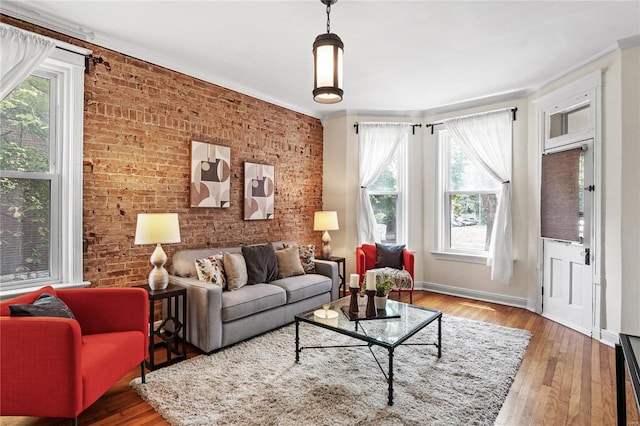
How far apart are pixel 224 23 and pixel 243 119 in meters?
1.63

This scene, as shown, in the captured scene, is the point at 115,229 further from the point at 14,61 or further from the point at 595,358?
the point at 595,358

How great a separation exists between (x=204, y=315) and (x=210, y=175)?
1.72 m

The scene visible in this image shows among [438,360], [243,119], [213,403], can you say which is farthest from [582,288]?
[243,119]

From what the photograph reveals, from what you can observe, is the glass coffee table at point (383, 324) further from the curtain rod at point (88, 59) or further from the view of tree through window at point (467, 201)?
the curtain rod at point (88, 59)

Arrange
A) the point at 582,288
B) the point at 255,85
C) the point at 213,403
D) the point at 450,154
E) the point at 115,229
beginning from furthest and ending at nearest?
the point at 450,154, the point at 255,85, the point at 582,288, the point at 115,229, the point at 213,403

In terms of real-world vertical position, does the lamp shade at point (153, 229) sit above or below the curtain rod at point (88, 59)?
below

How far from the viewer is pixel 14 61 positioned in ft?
8.38

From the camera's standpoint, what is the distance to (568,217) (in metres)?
3.84

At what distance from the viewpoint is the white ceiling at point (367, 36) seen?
2664 mm

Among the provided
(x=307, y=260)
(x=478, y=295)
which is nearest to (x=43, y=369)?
(x=307, y=260)

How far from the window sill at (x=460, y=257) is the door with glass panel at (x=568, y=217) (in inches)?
31.7

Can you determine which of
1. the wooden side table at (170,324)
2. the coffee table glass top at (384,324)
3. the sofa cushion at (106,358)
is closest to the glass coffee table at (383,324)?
the coffee table glass top at (384,324)

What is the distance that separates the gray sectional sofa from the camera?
3.01 m

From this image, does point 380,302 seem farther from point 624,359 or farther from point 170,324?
point 170,324
